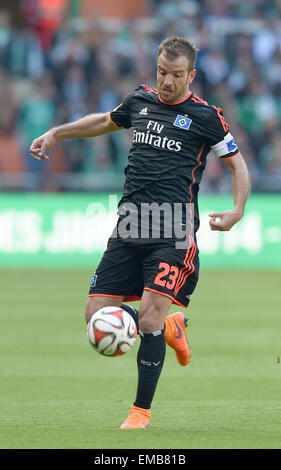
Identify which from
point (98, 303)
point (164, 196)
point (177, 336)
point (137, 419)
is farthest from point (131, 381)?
point (164, 196)

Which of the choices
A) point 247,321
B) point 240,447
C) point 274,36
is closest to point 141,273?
point 240,447

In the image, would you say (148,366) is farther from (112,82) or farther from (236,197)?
(112,82)

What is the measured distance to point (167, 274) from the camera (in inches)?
265

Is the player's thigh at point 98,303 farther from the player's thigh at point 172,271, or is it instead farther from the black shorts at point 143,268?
the player's thigh at point 172,271

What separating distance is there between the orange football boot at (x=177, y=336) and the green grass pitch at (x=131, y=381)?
39cm

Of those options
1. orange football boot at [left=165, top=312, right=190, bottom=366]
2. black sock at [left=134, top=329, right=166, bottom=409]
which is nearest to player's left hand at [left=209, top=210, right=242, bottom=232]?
black sock at [left=134, top=329, right=166, bottom=409]

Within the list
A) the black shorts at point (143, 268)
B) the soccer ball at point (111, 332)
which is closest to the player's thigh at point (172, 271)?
the black shorts at point (143, 268)

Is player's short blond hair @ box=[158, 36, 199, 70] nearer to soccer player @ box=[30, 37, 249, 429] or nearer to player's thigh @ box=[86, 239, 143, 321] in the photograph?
soccer player @ box=[30, 37, 249, 429]

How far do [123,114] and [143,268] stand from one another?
122cm

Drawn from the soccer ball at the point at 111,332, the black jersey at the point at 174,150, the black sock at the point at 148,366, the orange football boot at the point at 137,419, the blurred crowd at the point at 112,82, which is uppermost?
the blurred crowd at the point at 112,82

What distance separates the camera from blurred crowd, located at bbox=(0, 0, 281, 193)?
18.7 m

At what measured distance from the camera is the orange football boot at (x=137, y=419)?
21.5ft

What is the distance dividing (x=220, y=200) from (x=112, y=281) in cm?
1150

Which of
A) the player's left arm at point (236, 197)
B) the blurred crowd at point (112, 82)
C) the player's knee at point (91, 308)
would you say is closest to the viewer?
the player's left arm at point (236, 197)
